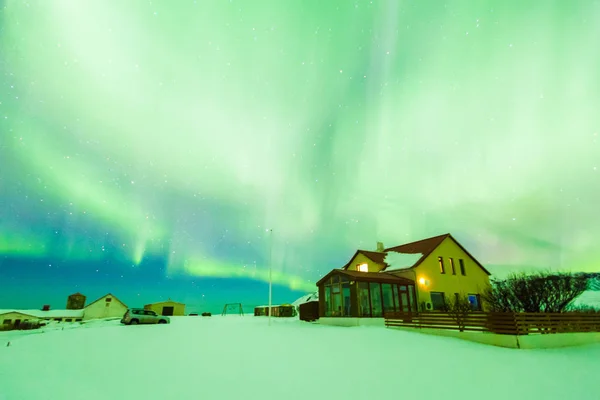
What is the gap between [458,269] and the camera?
29.6 meters

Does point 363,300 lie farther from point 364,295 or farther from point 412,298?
point 412,298

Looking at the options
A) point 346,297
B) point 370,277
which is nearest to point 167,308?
point 346,297

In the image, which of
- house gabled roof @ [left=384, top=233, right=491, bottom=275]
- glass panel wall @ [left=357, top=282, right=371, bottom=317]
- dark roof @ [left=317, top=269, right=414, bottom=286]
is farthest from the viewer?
house gabled roof @ [left=384, top=233, right=491, bottom=275]

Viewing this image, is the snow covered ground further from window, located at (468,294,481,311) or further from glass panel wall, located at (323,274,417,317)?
window, located at (468,294,481,311)

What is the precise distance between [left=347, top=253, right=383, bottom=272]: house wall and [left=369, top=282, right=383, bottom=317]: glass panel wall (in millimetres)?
6013

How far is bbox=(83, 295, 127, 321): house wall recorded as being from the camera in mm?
69062

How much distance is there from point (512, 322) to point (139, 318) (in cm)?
2951

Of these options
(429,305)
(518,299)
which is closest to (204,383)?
(518,299)

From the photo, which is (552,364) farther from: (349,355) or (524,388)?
(349,355)

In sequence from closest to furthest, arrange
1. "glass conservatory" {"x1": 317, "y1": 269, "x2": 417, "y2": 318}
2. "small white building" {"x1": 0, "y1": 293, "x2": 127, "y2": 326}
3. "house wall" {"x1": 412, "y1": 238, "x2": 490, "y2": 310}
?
"glass conservatory" {"x1": 317, "y1": 269, "x2": 417, "y2": 318} < "house wall" {"x1": 412, "y1": 238, "x2": 490, "y2": 310} < "small white building" {"x1": 0, "y1": 293, "x2": 127, "y2": 326}

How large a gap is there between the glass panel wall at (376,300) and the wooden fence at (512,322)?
15.8ft

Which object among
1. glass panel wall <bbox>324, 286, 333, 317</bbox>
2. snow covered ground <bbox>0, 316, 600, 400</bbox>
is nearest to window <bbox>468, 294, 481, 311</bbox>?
glass panel wall <bbox>324, 286, 333, 317</bbox>

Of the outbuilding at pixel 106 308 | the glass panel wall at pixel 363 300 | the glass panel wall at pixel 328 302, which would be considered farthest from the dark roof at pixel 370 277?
the outbuilding at pixel 106 308

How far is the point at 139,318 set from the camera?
27906 millimetres
